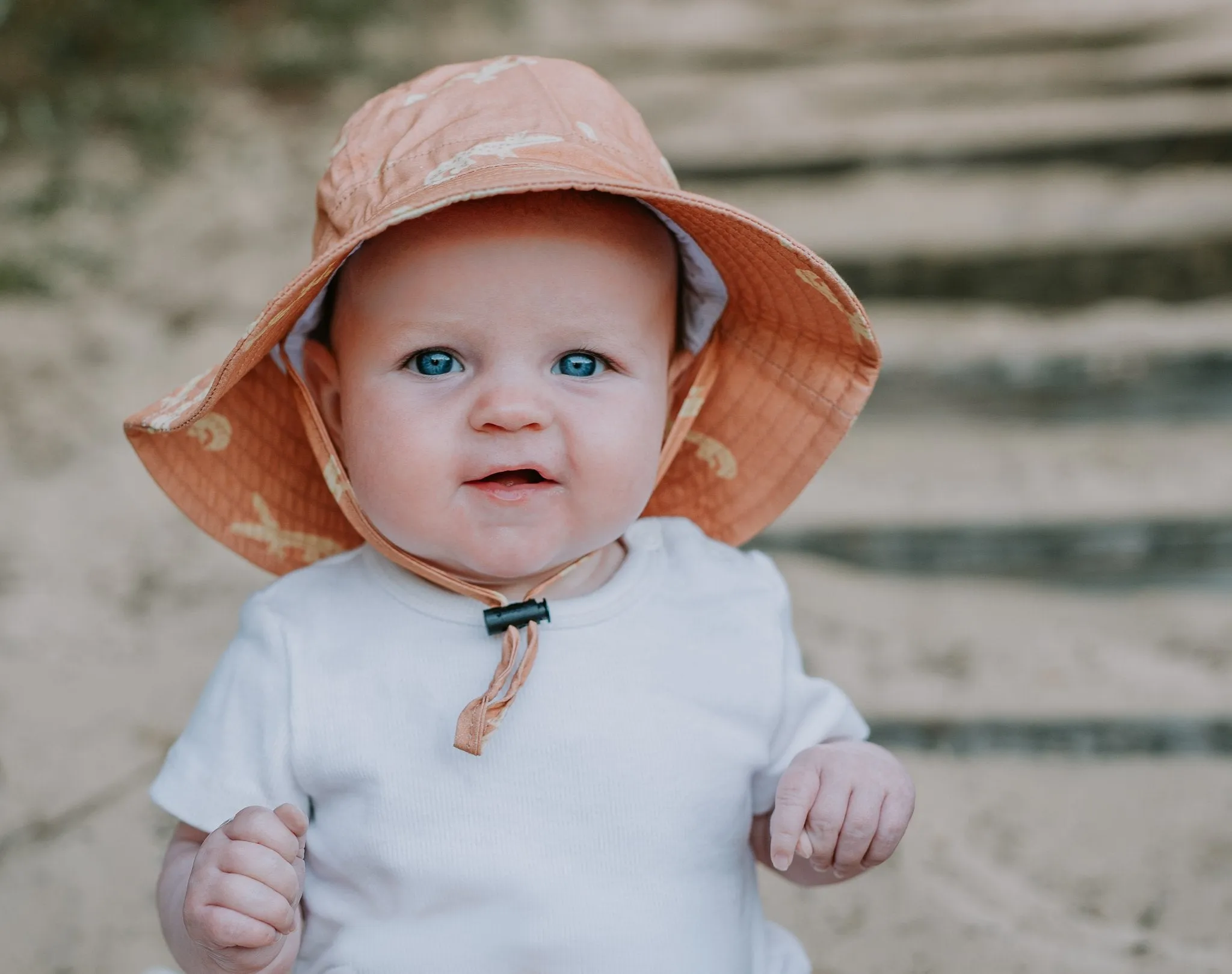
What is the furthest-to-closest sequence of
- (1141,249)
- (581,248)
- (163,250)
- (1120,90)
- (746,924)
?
1. (1120,90)
2. (163,250)
3. (1141,249)
4. (746,924)
5. (581,248)

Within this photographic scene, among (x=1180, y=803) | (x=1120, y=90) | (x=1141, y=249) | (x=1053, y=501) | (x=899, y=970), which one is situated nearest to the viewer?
(x=899, y=970)

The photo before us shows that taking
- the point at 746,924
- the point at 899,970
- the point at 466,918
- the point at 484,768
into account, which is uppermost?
the point at 484,768

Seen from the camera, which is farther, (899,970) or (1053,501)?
(1053,501)

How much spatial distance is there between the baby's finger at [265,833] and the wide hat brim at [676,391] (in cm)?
36

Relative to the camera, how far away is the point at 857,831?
121 centimetres

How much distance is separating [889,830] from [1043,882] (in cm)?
87

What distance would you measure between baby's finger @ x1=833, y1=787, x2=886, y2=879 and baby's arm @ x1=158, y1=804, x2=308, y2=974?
478 mm

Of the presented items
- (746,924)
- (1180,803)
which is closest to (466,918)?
(746,924)

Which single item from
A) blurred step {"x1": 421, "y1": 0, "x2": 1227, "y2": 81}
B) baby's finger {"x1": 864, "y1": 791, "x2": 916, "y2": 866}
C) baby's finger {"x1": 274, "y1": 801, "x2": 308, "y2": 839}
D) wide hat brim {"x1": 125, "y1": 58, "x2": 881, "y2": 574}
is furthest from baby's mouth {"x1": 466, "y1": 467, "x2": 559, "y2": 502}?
blurred step {"x1": 421, "y1": 0, "x2": 1227, "y2": 81}

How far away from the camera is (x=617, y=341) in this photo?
4.09ft

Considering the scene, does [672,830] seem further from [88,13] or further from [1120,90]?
[88,13]

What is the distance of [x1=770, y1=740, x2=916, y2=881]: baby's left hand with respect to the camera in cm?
120

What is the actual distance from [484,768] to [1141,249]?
9.27 feet

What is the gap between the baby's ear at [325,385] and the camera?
53.1 inches
